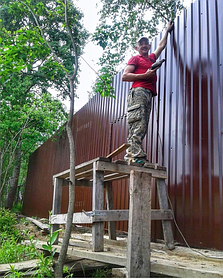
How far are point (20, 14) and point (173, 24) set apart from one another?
233 centimetres

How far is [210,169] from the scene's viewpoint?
3.24 meters

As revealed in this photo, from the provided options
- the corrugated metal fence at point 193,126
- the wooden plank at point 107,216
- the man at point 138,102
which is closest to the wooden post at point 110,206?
the corrugated metal fence at point 193,126

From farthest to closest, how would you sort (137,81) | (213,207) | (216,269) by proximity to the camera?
(137,81) → (213,207) → (216,269)

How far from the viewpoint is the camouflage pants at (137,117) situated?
3.44 metres

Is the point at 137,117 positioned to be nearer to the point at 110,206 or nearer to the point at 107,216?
the point at 107,216

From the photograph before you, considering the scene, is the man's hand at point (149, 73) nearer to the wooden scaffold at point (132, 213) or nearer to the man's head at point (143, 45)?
the man's head at point (143, 45)

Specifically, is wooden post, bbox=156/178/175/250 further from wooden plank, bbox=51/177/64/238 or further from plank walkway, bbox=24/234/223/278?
wooden plank, bbox=51/177/64/238

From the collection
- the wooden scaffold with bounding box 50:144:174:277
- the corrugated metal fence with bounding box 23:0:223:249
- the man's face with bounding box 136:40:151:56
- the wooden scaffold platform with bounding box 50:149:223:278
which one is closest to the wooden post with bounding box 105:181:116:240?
the wooden scaffold with bounding box 50:144:174:277

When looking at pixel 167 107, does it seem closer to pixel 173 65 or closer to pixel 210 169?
pixel 173 65

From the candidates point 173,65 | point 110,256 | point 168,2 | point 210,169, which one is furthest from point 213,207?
point 168,2

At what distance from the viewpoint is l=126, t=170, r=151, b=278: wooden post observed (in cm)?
218

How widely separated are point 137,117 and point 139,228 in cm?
159

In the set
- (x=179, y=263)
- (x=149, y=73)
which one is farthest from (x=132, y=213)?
(x=149, y=73)

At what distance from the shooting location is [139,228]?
2289 mm
